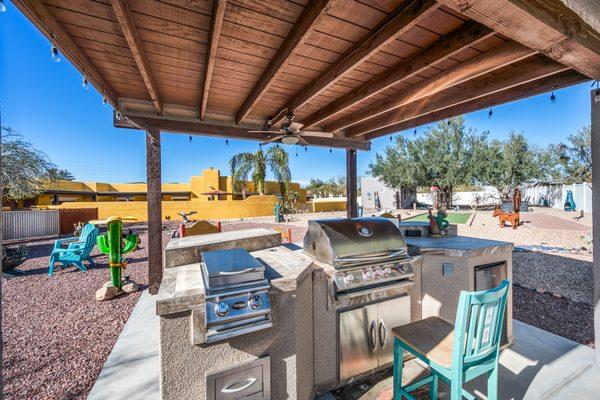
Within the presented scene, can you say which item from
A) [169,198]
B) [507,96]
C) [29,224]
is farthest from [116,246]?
[169,198]

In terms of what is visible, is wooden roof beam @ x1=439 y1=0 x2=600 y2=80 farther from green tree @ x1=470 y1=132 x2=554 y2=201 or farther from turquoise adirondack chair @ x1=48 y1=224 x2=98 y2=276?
green tree @ x1=470 y1=132 x2=554 y2=201

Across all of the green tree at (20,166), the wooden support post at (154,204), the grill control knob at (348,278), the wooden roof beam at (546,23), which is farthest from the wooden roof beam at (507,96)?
the green tree at (20,166)

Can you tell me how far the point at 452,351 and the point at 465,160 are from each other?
69.7 ft

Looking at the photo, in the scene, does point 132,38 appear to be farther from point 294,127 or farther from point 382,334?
point 382,334

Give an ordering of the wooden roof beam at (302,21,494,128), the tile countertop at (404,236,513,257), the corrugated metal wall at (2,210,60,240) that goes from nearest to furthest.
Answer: the wooden roof beam at (302,21,494,128)
the tile countertop at (404,236,513,257)
the corrugated metal wall at (2,210,60,240)

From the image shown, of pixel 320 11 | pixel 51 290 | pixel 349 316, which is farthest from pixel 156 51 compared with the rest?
pixel 51 290

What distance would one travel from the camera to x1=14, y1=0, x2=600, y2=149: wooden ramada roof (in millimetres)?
1813

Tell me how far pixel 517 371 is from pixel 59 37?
502 cm

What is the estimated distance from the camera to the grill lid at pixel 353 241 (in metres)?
2.20

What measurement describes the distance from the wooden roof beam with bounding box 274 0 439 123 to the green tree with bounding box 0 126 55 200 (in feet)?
48.0

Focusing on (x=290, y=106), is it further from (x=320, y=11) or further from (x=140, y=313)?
(x=140, y=313)

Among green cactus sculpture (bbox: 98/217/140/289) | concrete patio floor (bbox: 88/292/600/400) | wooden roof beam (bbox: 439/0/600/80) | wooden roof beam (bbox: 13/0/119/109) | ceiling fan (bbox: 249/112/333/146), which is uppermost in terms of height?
wooden roof beam (bbox: 13/0/119/109)

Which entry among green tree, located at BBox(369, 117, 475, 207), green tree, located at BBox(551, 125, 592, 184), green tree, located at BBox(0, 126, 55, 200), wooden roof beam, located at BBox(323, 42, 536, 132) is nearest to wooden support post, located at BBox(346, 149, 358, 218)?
wooden roof beam, located at BBox(323, 42, 536, 132)

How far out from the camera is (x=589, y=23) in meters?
1.67
